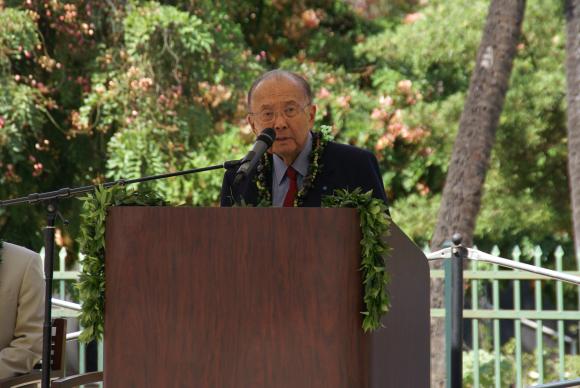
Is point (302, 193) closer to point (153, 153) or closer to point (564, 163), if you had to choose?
point (153, 153)

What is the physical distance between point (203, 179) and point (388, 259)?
8.93 m

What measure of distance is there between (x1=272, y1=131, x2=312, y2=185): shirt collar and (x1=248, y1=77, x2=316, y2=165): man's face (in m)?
0.03

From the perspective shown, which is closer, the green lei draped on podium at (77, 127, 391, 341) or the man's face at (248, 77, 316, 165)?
the green lei draped on podium at (77, 127, 391, 341)

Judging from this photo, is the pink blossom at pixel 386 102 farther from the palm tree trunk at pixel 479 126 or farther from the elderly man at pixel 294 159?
the elderly man at pixel 294 159

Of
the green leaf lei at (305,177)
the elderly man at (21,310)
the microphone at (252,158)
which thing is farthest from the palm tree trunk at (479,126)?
the microphone at (252,158)

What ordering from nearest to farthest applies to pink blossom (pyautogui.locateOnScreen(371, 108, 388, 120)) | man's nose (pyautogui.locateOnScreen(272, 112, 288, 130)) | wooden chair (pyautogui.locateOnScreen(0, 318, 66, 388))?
man's nose (pyautogui.locateOnScreen(272, 112, 288, 130)) < wooden chair (pyautogui.locateOnScreen(0, 318, 66, 388)) < pink blossom (pyautogui.locateOnScreen(371, 108, 388, 120))

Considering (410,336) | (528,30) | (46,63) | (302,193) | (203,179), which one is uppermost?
(528,30)

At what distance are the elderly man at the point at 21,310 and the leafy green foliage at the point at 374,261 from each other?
2.27 m

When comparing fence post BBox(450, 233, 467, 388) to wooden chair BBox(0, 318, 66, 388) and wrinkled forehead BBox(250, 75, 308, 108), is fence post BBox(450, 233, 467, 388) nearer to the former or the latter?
wrinkled forehead BBox(250, 75, 308, 108)

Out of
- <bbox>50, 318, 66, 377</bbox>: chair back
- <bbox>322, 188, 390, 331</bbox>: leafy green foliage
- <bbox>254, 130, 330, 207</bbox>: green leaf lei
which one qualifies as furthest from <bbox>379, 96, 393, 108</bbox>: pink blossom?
<bbox>322, 188, 390, 331</bbox>: leafy green foliage

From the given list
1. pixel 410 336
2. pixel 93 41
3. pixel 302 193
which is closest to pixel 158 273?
pixel 410 336

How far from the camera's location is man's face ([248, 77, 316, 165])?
4.03 m

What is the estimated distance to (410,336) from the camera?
129 inches

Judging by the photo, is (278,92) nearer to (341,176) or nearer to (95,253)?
(341,176)
